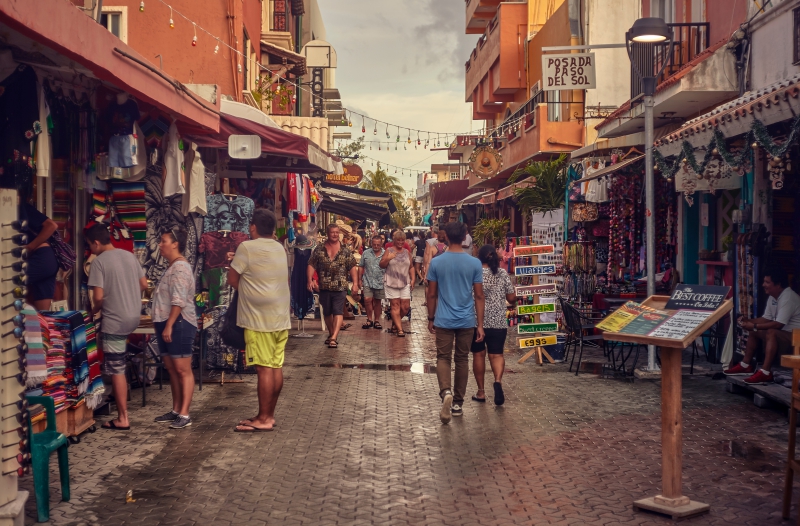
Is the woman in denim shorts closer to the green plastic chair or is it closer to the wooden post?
the green plastic chair

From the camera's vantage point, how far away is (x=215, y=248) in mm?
11422

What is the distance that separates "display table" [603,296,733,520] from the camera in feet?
19.5

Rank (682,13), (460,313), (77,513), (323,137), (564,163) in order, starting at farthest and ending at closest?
(323,137) < (564,163) < (682,13) < (460,313) < (77,513)

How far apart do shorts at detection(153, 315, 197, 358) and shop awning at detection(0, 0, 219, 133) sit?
217 centimetres

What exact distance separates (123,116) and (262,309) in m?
2.91

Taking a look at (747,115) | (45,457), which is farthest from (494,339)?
(45,457)

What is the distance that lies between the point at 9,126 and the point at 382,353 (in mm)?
7900

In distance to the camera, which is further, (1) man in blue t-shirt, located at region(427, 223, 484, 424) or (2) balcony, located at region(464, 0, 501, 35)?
(2) balcony, located at region(464, 0, 501, 35)

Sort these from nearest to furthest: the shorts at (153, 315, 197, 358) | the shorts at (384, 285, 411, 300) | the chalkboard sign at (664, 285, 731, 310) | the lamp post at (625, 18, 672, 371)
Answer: the chalkboard sign at (664, 285, 731, 310), the shorts at (153, 315, 197, 358), the lamp post at (625, 18, 672, 371), the shorts at (384, 285, 411, 300)

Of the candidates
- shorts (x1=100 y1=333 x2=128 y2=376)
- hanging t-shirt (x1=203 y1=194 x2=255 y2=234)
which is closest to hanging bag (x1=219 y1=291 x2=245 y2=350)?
shorts (x1=100 y1=333 x2=128 y2=376)

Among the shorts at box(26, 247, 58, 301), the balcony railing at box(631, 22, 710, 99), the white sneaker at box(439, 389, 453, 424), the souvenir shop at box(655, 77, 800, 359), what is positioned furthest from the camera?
the balcony railing at box(631, 22, 710, 99)

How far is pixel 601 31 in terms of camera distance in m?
24.4

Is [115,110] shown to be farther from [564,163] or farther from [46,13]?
[564,163]

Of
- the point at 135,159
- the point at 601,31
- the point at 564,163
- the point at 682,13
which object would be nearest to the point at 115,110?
the point at 135,159
